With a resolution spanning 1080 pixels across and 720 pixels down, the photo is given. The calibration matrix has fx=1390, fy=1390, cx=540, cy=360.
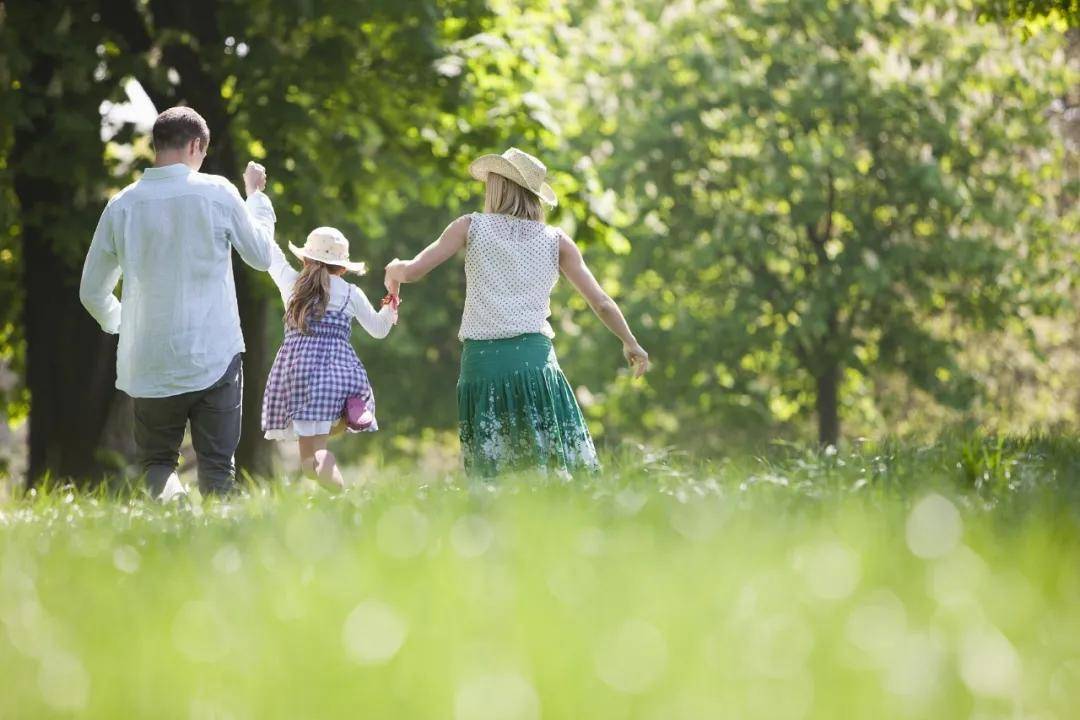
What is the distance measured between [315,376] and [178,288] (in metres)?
1.29

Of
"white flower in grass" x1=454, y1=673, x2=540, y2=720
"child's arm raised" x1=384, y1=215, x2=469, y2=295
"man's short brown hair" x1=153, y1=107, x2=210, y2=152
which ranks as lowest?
"child's arm raised" x1=384, y1=215, x2=469, y2=295

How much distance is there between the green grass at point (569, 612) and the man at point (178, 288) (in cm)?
222

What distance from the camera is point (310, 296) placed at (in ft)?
25.8

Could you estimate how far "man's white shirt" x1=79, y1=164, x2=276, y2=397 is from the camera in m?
6.63

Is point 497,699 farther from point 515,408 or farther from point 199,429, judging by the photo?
point 199,429

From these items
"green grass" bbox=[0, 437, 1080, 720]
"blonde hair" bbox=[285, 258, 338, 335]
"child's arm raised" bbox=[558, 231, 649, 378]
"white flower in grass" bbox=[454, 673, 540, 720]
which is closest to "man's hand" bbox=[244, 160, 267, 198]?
"blonde hair" bbox=[285, 258, 338, 335]

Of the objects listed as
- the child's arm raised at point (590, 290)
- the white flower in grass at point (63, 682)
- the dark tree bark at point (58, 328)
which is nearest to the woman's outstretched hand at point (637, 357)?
the child's arm raised at point (590, 290)

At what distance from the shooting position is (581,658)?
2604 mm

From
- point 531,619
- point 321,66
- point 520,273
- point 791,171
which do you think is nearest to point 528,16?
point 321,66

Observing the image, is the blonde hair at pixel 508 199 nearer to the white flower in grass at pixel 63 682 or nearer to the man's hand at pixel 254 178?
the man's hand at pixel 254 178

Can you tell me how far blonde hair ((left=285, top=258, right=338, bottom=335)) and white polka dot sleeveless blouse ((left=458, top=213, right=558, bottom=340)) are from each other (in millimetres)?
1177

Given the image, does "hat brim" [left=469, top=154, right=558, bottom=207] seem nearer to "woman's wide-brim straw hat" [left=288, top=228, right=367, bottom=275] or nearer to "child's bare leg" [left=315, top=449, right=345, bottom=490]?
"woman's wide-brim straw hat" [left=288, top=228, right=367, bottom=275]

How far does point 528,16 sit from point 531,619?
1227 centimetres

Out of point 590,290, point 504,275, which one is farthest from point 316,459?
point 590,290
